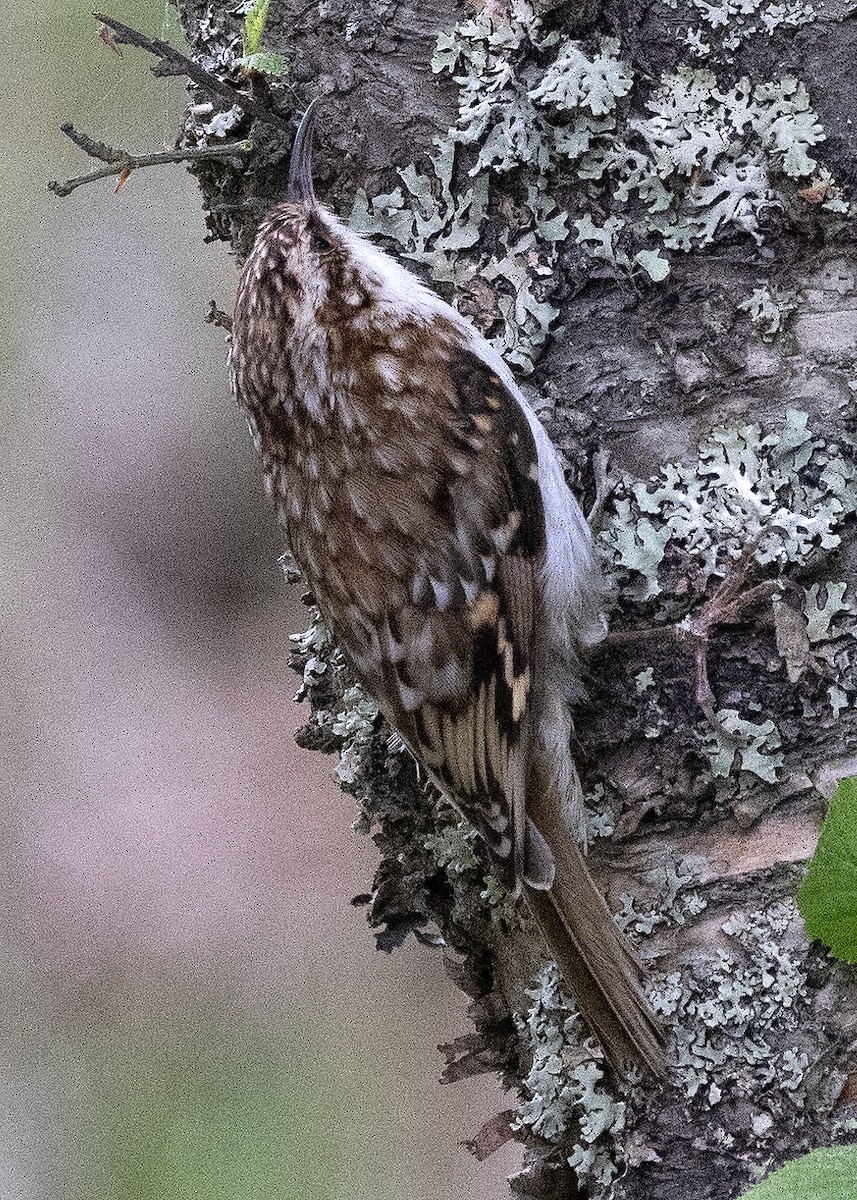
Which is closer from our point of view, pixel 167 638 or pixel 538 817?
pixel 538 817

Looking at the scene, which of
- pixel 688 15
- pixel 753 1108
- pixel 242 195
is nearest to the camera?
pixel 753 1108

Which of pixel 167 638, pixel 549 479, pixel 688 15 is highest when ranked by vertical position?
pixel 688 15

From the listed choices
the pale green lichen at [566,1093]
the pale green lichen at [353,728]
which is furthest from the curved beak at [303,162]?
the pale green lichen at [566,1093]

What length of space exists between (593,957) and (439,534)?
2.04 ft

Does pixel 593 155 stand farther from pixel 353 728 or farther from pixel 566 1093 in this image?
pixel 566 1093

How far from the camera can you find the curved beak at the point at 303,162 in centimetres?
200

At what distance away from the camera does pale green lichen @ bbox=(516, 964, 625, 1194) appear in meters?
1.83

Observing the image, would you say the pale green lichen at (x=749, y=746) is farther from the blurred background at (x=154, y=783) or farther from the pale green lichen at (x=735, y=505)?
the blurred background at (x=154, y=783)

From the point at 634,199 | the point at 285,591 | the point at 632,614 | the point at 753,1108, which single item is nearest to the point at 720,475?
the point at 632,614

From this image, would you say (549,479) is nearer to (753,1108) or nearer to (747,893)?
(747,893)

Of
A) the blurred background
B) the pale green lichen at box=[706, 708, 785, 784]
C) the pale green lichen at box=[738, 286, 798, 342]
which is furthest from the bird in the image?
the blurred background

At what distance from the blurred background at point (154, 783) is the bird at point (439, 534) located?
144 centimetres

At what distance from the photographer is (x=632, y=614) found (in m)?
1.94

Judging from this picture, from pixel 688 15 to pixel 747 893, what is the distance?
3.74ft
